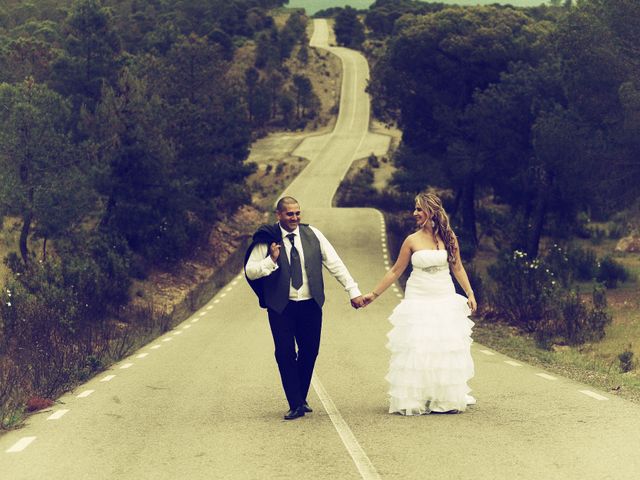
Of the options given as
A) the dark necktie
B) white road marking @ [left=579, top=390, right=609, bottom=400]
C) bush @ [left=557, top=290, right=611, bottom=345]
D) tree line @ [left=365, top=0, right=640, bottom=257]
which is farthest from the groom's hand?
tree line @ [left=365, top=0, right=640, bottom=257]

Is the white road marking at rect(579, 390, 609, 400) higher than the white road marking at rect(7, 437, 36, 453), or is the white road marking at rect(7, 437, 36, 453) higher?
the white road marking at rect(7, 437, 36, 453)

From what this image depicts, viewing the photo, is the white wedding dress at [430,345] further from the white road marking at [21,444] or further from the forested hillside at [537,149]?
the forested hillside at [537,149]

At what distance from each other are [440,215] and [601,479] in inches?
141

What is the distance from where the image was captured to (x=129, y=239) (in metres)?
41.8

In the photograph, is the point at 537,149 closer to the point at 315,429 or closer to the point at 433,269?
the point at 433,269

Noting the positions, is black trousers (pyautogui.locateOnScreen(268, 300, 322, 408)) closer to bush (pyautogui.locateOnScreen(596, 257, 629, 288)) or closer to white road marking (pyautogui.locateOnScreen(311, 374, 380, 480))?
white road marking (pyautogui.locateOnScreen(311, 374, 380, 480))

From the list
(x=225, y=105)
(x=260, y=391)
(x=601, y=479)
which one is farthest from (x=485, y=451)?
(x=225, y=105)

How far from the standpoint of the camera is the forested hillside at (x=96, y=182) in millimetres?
19969

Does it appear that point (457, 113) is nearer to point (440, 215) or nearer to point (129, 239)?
point (129, 239)

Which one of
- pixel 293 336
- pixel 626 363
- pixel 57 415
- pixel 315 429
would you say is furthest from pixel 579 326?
pixel 57 415

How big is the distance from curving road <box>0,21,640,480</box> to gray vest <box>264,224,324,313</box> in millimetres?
1142

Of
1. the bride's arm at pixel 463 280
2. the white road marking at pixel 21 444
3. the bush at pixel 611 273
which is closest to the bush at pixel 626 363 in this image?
the bride's arm at pixel 463 280

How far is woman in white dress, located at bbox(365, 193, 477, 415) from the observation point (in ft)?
34.1

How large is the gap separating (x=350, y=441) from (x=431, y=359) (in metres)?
1.55
